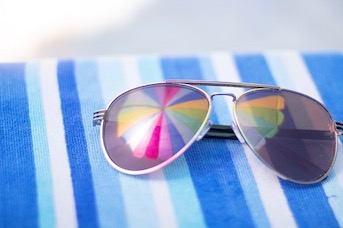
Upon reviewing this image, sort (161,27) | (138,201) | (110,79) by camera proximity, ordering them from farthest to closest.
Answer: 1. (161,27)
2. (110,79)
3. (138,201)

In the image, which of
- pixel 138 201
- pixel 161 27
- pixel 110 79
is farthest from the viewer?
pixel 161 27

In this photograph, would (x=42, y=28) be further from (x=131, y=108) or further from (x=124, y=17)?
(x=131, y=108)

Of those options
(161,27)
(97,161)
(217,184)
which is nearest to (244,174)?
(217,184)

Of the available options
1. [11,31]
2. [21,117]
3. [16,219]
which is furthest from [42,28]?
[16,219]

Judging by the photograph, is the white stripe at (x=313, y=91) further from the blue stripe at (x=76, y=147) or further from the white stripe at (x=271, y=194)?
the blue stripe at (x=76, y=147)

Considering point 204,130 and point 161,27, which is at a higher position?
point 204,130

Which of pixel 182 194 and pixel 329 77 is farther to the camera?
pixel 329 77

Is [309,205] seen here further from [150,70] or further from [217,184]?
[150,70]
